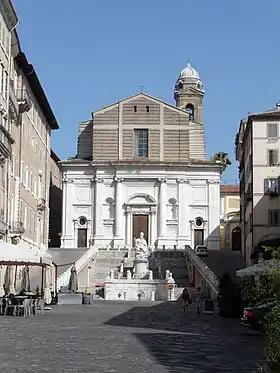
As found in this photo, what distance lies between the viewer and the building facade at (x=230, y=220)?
87000mm

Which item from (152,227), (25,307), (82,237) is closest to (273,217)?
(152,227)

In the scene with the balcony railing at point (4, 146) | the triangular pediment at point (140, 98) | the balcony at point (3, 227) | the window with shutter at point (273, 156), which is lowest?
the balcony at point (3, 227)

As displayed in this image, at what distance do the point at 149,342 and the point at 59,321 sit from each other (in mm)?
8332

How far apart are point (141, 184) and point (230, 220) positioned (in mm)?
22231

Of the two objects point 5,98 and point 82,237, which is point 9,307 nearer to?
point 5,98

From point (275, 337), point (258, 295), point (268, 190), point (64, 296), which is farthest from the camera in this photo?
point (268, 190)

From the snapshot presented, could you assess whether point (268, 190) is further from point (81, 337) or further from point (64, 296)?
point (81, 337)

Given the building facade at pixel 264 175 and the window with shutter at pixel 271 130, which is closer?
the building facade at pixel 264 175

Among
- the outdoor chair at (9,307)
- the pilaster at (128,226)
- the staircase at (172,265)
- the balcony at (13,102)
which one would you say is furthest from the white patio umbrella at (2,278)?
the pilaster at (128,226)

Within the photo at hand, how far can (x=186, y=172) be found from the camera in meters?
70.0

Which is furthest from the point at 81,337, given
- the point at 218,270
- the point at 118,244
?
the point at 118,244

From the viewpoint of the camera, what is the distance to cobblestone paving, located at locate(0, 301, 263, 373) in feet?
44.1

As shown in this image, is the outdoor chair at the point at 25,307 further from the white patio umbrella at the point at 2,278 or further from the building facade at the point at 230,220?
the building facade at the point at 230,220

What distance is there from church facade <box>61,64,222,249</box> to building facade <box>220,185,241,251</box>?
49.2 feet
